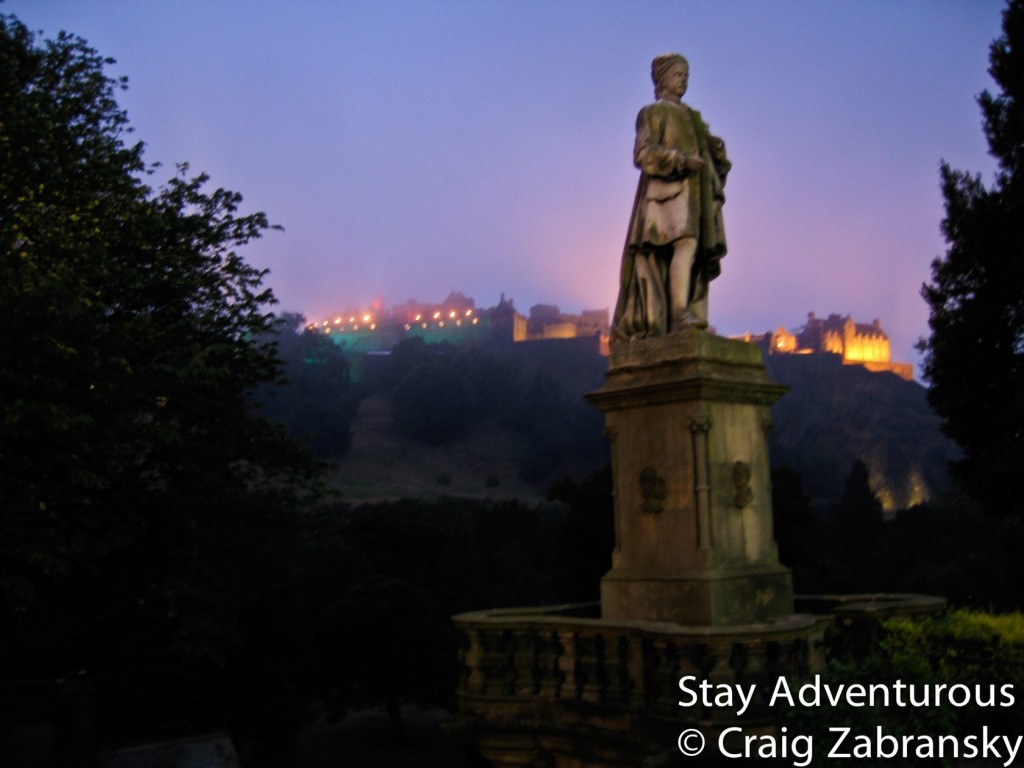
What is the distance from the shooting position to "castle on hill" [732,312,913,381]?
164 metres

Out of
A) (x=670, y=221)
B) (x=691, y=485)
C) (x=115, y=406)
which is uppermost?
(x=670, y=221)

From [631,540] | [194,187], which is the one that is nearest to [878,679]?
[631,540]

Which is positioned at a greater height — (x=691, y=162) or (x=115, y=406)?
(x=691, y=162)

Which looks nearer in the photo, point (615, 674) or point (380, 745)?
point (615, 674)

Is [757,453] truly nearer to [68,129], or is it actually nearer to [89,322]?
[89,322]

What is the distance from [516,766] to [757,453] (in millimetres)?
4025

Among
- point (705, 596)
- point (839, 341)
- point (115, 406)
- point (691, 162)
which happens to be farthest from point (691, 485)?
point (839, 341)

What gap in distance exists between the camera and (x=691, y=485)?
31.8 feet

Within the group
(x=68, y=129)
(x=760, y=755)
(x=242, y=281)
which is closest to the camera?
(x=760, y=755)

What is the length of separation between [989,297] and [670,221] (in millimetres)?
16724

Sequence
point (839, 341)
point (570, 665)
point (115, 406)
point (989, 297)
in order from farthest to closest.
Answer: point (839, 341) → point (989, 297) → point (115, 406) → point (570, 665)

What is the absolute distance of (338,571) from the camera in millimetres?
42906

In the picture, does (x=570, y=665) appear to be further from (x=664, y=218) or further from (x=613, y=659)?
(x=664, y=218)

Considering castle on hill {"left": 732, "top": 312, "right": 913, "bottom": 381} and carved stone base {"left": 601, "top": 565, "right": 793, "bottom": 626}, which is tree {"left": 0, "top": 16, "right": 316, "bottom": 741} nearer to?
carved stone base {"left": 601, "top": 565, "right": 793, "bottom": 626}
